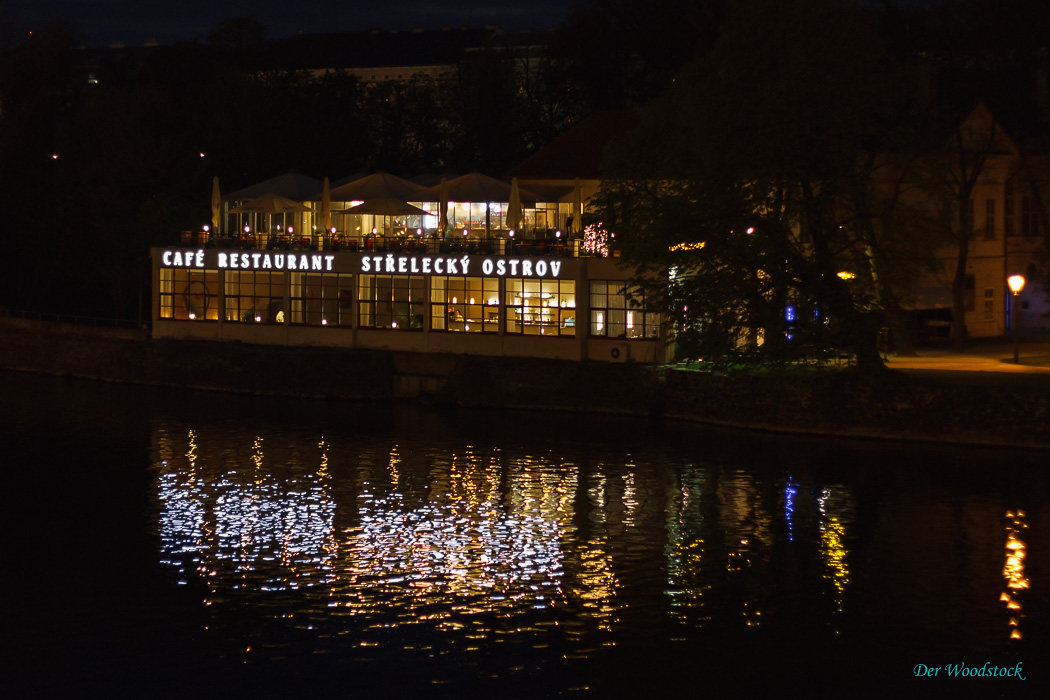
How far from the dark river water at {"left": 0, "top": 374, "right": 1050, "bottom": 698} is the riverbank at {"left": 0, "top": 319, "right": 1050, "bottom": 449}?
0.96m

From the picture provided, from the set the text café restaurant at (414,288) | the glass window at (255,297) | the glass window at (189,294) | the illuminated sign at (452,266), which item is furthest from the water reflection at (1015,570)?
the glass window at (189,294)

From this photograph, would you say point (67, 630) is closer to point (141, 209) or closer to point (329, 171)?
point (141, 209)

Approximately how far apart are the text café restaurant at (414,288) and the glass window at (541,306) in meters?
0.04

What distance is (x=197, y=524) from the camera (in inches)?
1185

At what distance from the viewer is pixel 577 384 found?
1800 inches

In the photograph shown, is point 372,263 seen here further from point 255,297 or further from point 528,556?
point 528,556

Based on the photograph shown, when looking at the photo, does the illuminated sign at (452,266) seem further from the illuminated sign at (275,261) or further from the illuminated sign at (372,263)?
the illuminated sign at (275,261)

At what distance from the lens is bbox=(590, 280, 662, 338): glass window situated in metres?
46.8

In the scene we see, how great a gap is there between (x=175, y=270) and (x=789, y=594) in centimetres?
3698

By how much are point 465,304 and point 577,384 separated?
6.81 meters

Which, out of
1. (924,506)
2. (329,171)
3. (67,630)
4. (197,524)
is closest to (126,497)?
(197,524)

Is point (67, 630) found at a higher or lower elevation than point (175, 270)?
lower

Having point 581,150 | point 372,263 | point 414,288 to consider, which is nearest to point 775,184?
point 414,288

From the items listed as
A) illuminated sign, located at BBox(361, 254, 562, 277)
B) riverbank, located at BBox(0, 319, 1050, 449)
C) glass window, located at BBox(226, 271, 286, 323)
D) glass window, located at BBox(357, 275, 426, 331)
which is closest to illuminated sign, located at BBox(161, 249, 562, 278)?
illuminated sign, located at BBox(361, 254, 562, 277)
